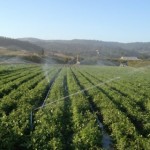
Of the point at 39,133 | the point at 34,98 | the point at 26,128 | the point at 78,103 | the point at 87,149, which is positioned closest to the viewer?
the point at 87,149

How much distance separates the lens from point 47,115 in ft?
49.0

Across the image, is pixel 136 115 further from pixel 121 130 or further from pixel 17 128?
pixel 17 128

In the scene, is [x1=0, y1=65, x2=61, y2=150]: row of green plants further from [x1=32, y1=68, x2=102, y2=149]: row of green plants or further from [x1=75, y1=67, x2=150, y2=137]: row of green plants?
[x1=75, y1=67, x2=150, y2=137]: row of green plants

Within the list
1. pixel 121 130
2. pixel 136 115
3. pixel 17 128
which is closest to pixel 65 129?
pixel 17 128

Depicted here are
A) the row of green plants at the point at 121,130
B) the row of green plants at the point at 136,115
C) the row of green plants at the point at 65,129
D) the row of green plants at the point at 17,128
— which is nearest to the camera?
the row of green plants at the point at 17,128

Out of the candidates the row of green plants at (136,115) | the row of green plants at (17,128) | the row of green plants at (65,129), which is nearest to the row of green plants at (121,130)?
the row of green plants at (136,115)

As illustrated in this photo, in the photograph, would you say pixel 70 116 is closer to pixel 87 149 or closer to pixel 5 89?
pixel 87 149

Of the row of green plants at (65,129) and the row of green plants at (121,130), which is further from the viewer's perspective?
the row of green plants at (121,130)

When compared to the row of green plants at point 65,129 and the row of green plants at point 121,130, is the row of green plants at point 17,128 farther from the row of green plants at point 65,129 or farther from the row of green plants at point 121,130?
the row of green plants at point 121,130

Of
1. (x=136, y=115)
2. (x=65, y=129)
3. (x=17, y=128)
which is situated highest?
(x=17, y=128)

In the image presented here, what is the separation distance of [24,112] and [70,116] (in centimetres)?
209

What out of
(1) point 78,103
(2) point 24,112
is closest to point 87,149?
(2) point 24,112

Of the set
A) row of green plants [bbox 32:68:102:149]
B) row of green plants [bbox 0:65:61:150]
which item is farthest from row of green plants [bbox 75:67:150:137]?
row of green plants [bbox 0:65:61:150]

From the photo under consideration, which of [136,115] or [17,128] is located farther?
[136,115]
